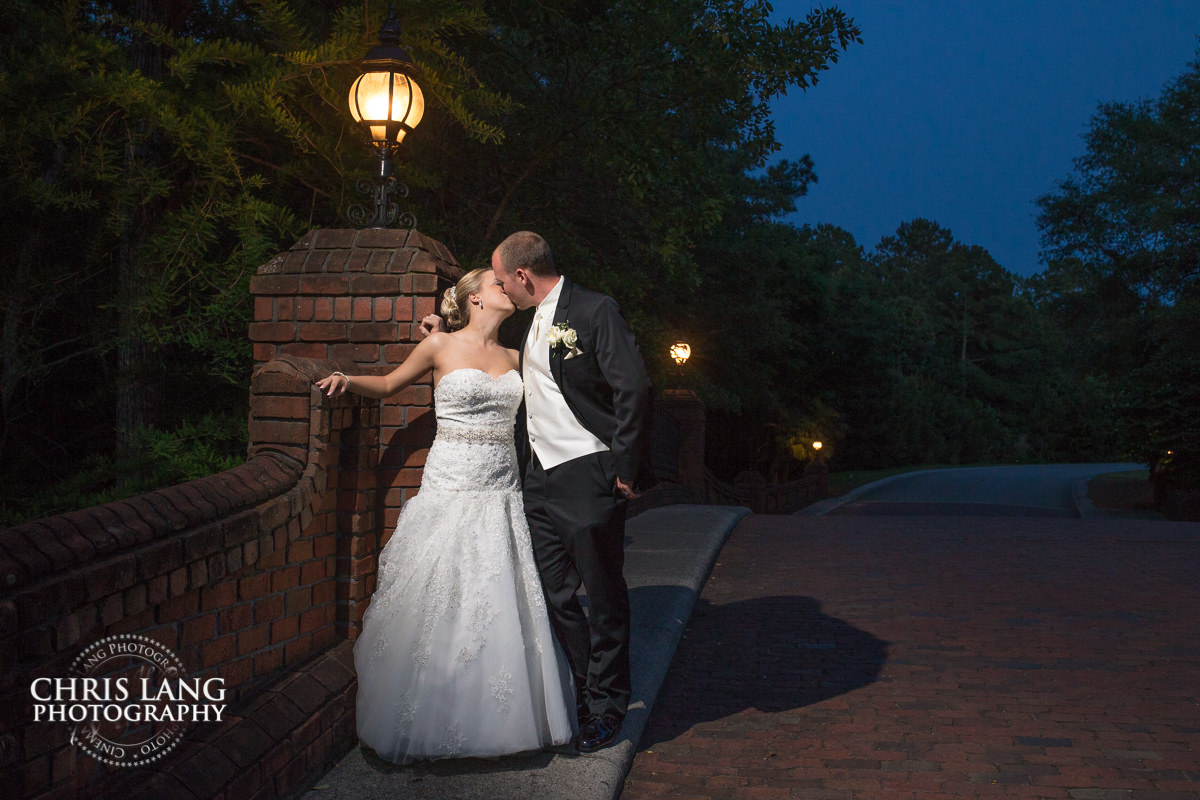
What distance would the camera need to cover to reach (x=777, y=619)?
7527 millimetres

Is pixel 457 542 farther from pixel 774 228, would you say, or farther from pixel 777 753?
pixel 774 228

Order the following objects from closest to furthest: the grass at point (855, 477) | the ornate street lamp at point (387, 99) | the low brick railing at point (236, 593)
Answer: the low brick railing at point (236, 593), the ornate street lamp at point (387, 99), the grass at point (855, 477)

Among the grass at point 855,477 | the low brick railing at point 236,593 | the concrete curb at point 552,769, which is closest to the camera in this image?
the low brick railing at point 236,593

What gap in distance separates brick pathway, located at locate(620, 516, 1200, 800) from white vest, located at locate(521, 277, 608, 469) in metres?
1.46

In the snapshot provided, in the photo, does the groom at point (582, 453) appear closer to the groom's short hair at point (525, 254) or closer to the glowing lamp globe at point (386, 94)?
the groom's short hair at point (525, 254)

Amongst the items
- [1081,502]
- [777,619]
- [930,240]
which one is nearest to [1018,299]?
[930,240]

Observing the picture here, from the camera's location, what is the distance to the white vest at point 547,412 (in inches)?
162

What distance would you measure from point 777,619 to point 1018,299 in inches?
2998

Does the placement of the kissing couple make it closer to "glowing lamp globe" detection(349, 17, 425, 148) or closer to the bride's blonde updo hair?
the bride's blonde updo hair

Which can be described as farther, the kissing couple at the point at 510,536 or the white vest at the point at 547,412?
the white vest at the point at 547,412

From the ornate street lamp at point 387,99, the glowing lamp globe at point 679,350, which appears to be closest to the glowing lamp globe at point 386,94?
the ornate street lamp at point 387,99

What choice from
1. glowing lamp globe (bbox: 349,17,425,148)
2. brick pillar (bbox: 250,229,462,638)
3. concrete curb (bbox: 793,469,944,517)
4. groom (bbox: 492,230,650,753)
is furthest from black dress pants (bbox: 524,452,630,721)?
concrete curb (bbox: 793,469,944,517)

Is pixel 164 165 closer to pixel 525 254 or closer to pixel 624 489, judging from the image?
pixel 525 254

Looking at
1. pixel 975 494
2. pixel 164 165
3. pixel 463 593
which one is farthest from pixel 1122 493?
pixel 463 593
